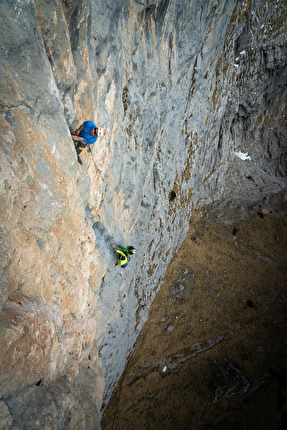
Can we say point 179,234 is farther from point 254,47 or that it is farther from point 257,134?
point 254,47

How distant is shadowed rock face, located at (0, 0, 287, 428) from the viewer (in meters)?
4.15

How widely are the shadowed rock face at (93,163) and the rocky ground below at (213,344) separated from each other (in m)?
1.35

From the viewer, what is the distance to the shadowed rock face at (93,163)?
4152 mm

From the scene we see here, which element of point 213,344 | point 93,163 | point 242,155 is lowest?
point 213,344

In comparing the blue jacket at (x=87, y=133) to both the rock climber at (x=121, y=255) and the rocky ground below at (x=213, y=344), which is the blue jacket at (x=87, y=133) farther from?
the rocky ground below at (x=213, y=344)

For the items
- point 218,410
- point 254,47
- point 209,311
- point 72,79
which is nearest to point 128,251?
point 72,79

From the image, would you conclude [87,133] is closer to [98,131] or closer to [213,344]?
[98,131]

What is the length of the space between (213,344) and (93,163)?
45.2 ft

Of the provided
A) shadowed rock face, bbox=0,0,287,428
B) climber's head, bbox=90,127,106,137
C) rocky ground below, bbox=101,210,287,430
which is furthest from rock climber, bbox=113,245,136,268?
rocky ground below, bbox=101,210,287,430

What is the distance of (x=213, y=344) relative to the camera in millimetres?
14641

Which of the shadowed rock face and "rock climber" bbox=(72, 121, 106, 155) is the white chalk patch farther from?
"rock climber" bbox=(72, 121, 106, 155)

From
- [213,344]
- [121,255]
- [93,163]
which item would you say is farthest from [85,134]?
[213,344]

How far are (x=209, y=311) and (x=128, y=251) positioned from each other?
30.4 ft

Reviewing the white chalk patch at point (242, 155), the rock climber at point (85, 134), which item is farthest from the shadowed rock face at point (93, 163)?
the white chalk patch at point (242, 155)
